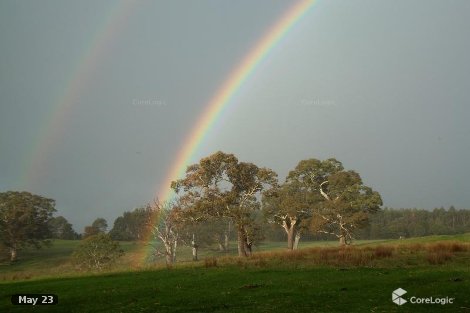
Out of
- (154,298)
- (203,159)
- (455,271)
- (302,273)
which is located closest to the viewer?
(154,298)

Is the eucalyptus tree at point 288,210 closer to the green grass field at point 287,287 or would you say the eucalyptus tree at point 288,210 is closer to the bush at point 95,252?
the green grass field at point 287,287

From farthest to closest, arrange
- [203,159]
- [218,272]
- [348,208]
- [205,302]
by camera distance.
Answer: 1. [348,208]
2. [203,159]
3. [218,272]
4. [205,302]

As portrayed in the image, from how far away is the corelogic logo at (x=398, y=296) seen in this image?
749 inches

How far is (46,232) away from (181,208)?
67556 mm

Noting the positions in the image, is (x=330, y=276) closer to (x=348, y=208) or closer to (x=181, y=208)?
(x=181, y=208)

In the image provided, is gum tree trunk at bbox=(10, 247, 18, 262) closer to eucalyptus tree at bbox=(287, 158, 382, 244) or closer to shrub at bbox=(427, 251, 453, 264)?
eucalyptus tree at bbox=(287, 158, 382, 244)

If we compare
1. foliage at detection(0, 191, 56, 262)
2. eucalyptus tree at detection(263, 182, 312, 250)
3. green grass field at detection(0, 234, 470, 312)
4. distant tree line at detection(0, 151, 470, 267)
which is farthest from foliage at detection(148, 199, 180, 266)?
green grass field at detection(0, 234, 470, 312)

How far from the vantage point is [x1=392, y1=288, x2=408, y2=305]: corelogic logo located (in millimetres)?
19017

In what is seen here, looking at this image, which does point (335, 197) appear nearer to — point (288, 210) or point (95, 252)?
point (288, 210)

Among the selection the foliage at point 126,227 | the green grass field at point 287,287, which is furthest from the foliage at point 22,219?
the green grass field at point 287,287

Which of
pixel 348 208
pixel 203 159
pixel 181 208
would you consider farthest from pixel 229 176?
pixel 348 208

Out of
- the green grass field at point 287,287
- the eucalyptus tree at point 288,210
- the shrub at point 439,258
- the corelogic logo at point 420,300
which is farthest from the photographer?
the eucalyptus tree at point 288,210

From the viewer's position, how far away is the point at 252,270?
3422cm

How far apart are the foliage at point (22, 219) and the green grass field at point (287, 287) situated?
8290cm
